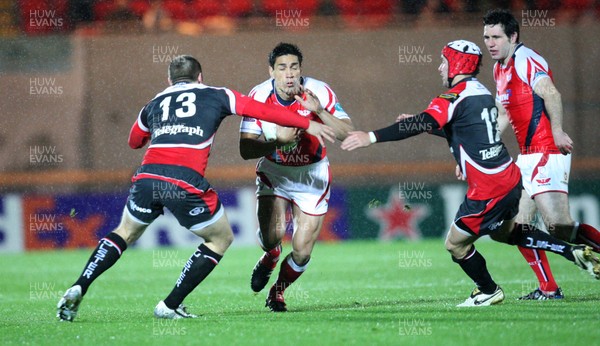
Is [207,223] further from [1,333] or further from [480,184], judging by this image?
→ [480,184]

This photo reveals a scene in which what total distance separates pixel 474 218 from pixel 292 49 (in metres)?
1.92

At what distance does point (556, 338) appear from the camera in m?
5.11

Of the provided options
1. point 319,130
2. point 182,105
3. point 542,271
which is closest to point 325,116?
point 319,130

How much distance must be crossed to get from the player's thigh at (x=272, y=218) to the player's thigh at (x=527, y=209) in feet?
6.44

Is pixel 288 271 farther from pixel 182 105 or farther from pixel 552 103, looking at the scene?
pixel 552 103

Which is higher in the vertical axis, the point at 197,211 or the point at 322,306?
the point at 197,211

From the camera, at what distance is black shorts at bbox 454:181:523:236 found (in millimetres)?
6539

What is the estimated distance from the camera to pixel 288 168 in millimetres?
7227

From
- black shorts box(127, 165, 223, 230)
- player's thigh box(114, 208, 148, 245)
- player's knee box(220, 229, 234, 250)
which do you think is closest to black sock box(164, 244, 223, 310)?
player's knee box(220, 229, 234, 250)

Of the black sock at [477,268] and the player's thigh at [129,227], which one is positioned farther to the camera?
the black sock at [477,268]

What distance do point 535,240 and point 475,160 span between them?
894 mm

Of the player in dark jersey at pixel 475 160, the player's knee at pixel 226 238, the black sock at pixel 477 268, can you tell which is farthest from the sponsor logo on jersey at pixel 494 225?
the player's knee at pixel 226 238

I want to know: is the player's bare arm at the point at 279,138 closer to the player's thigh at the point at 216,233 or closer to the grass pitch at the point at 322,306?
the player's thigh at the point at 216,233

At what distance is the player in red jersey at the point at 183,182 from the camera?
6164 millimetres
